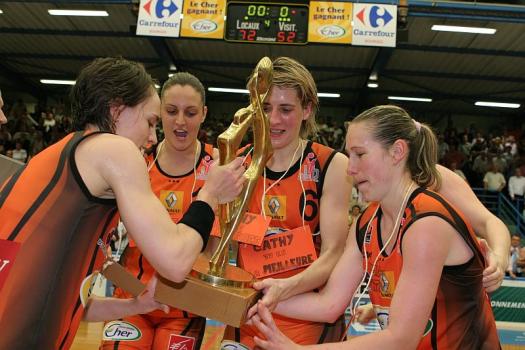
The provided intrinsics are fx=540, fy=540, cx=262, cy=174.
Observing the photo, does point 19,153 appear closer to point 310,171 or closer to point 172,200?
point 172,200

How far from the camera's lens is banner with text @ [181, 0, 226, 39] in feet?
31.6

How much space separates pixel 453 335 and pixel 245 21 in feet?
26.8

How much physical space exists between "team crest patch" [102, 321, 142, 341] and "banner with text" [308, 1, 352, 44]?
301 inches

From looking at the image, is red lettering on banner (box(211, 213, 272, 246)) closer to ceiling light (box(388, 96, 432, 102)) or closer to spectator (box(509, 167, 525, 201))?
spectator (box(509, 167, 525, 201))

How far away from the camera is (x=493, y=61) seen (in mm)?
15930

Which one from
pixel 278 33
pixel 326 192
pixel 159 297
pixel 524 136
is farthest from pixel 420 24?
pixel 159 297

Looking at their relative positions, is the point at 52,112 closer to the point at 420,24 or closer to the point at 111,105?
the point at 420,24

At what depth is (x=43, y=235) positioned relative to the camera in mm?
1827

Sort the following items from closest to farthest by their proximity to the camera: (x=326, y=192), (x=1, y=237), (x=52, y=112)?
(x=1, y=237), (x=326, y=192), (x=52, y=112)

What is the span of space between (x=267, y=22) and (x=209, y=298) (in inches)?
323

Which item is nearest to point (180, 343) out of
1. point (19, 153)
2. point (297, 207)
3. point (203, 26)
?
point (297, 207)

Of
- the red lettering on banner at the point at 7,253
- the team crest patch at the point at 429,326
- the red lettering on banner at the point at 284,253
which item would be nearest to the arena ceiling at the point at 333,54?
the red lettering on banner at the point at 284,253

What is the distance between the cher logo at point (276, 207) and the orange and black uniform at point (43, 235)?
0.92 metres

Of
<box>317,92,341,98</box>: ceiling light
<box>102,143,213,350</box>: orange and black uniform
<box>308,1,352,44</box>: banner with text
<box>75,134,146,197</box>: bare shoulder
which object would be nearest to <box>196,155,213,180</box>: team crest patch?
<box>102,143,213,350</box>: orange and black uniform
